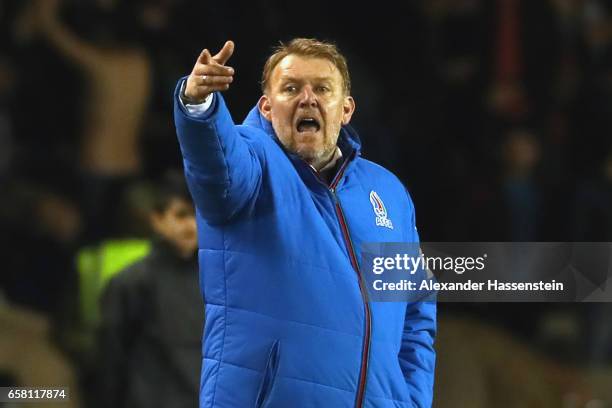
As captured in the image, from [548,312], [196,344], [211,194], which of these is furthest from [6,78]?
[211,194]

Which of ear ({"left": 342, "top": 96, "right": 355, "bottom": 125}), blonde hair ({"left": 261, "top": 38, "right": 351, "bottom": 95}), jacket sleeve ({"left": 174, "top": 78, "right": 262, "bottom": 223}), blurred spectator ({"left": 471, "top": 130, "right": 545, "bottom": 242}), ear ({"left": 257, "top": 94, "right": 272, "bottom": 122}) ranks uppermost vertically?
blurred spectator ({"left": 471, "top": 130, "right": 545, "bottom": 242})

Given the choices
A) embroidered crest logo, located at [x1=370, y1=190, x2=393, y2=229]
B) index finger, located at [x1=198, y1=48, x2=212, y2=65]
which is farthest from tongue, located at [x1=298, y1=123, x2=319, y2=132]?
index finger, located at [x1=198, y1=48, x2=212, y2=65]

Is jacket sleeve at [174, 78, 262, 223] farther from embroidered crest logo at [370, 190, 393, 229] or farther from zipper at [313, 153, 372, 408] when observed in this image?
embroidered crest logo at [370, 190, 393, 229]

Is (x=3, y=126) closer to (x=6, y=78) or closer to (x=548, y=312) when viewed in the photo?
(x=6, y=78)

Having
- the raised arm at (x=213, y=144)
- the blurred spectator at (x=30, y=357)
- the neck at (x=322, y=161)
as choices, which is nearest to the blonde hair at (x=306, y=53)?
the neck at (x=322, y=161)

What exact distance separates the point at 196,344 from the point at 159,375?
181 millimetres

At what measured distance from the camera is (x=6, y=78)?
700cm

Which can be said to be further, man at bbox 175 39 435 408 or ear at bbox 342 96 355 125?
ear at bbox 342 96 355 125

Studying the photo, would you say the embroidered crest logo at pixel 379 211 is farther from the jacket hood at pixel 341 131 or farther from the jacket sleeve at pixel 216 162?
the jacket sleeve at pixel 216 162

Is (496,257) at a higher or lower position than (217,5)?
lower

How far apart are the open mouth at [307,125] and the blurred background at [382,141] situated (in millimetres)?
2548

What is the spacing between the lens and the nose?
3.42 m

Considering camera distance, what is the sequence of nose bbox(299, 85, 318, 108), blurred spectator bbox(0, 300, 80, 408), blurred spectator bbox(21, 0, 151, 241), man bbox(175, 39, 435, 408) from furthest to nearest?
blurred spectator bbox(21, 0, 151, 241), blurred spectator bbox(0, 300, 80, 408), nose bbox(299, 85, 318, 108), man bbox(175, 39, 435, 408)

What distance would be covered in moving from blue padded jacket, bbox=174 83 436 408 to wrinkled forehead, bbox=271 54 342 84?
22 cm
